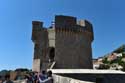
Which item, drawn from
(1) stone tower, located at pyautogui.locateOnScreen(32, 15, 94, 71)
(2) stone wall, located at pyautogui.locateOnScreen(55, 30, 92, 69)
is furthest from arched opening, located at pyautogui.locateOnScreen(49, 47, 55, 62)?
(2) stone wall, located at pyautogui.locateOnScreen(55, 30, 92, 69)

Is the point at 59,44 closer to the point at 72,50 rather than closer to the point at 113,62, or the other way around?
the point at 72,50

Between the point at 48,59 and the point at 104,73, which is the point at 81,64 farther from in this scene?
the point at 104,73

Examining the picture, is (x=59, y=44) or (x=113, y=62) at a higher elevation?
(x=59, y=44)

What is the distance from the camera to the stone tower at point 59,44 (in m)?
27.2

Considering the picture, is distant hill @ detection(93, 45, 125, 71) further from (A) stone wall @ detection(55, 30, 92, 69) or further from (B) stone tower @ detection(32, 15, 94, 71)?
(B) stone tower @ detection(32, 15, 94, 71)

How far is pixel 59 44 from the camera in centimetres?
2781

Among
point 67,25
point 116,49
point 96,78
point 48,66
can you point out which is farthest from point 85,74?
point 116,49

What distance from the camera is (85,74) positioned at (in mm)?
19000

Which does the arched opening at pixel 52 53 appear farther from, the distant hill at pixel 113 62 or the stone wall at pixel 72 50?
the distant hill at pixel 113 62

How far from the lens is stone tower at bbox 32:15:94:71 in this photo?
27172 mm

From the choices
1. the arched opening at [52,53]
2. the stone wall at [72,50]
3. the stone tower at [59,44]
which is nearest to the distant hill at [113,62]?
the stone wall at [72,50]

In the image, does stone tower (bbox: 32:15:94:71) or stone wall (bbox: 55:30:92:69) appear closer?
stone tower (bbox: 32:15:94:71)

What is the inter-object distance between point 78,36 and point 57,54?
3395 millimetres

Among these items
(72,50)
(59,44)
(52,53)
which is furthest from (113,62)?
(52,53)
